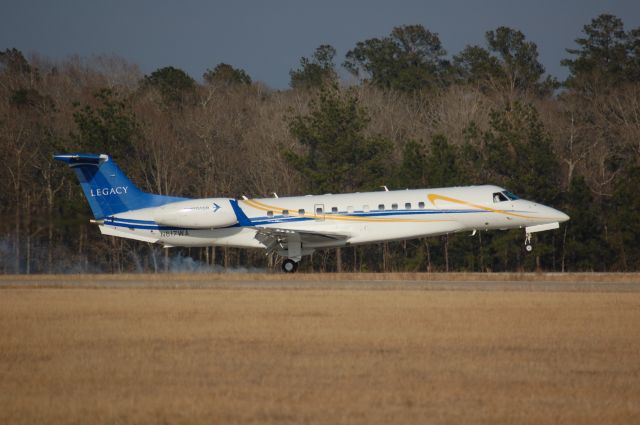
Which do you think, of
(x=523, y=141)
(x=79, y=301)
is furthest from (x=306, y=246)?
(x=523, y=141)

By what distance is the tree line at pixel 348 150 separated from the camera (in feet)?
139

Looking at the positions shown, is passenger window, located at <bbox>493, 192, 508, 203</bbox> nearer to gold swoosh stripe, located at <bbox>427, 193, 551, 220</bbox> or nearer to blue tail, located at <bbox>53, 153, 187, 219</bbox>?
gold swoosh stripe, located at <bbox>427, 193, 551, 220</bbox>

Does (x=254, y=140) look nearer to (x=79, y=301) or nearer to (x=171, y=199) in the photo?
(x=171, y=199)

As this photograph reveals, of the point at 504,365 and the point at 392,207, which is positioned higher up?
the point at 392,207

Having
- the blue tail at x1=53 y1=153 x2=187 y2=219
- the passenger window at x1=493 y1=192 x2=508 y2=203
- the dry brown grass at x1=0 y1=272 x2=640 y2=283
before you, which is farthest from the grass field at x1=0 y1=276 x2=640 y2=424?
the blue tail at x1=53 y1=153 x2=187 y2=219

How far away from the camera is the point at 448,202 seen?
3319 cm

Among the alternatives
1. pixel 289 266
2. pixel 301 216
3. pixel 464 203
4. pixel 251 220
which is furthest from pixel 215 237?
pixel 464 203

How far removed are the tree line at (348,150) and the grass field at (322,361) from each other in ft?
18.8

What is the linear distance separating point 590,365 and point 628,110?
56.4 metres

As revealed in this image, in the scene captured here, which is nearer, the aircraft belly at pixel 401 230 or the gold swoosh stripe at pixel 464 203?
the gold swoosh stripe at pixel 464 203

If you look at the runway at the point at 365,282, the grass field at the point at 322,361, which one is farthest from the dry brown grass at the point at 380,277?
the grass field at the point at 322,361

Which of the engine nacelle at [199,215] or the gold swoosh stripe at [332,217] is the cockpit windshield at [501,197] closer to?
the gold swoosh stripe at [332,217]

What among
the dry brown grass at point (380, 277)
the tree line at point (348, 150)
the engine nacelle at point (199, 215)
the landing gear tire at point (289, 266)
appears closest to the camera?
the dry brown grass at point (380, 277)

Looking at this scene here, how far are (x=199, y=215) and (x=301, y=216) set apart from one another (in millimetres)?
3499
